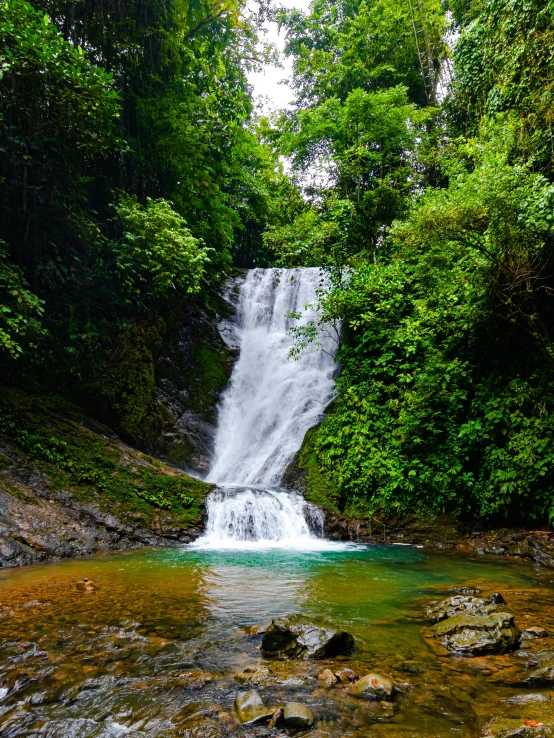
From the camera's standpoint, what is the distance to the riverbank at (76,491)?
7.12 metres

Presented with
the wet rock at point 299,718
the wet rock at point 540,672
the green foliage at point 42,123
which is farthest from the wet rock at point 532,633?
the green foliage at point 42,123

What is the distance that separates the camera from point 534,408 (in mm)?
A: 8422

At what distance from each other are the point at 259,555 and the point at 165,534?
202 centimetres

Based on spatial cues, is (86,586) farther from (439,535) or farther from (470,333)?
(470,333)

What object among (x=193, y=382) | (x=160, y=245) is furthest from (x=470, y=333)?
(x=193, y=382)

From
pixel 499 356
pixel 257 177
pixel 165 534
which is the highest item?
pixel 257 177

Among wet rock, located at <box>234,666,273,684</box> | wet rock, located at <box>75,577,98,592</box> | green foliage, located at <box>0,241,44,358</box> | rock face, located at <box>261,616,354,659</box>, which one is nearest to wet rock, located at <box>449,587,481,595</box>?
rock face, located at <box>261,616,354,659</box>

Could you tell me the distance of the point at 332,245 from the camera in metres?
13.8

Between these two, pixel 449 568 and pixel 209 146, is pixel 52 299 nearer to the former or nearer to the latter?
pixel 209 146

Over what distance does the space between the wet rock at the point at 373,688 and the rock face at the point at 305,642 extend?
464mm

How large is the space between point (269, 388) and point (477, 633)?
11.1m

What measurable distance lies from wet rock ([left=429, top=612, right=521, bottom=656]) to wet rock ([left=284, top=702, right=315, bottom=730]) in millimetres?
1539

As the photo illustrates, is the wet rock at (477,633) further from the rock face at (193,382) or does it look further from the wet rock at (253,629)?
the rock face at (193,382)

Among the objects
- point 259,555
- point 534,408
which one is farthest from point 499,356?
point 259,555
